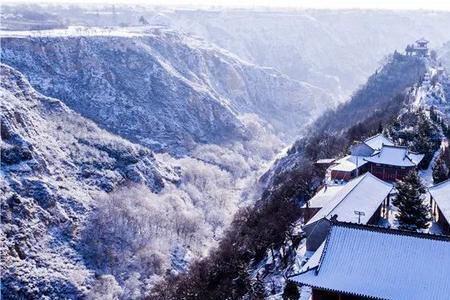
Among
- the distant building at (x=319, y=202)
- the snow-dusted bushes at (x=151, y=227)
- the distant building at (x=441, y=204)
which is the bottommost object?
the snow-dusted bushes at (x=151, y=227)

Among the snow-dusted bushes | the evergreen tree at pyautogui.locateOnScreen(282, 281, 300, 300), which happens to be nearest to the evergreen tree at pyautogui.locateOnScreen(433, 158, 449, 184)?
the evergreen tree at pyautogui.locateOnScreen(282, 281, 300, 300)

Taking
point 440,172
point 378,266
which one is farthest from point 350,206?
point 440,172

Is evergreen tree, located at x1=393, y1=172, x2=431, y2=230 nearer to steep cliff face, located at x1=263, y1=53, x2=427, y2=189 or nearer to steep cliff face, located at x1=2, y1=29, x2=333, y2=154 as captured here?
steep cliff face, located at x1=263, y1=53, x2=427, y2=189

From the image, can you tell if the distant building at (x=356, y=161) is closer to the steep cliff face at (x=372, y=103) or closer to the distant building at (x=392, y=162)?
the distant building at (x=392, y=162)

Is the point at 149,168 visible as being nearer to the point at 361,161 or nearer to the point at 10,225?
the point at 10,225

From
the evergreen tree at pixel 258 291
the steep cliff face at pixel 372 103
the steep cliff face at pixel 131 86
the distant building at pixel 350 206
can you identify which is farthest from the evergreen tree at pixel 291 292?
the steep cliff face at pixel 131 86

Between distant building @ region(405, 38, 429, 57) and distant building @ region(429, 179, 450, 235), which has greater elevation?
distant building @ region(429, 179, 450, 235)

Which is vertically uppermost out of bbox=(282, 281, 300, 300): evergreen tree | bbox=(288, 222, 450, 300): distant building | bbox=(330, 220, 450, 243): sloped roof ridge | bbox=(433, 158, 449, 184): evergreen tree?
bbox=(330, 220, 450, 243): sloped roof ridge

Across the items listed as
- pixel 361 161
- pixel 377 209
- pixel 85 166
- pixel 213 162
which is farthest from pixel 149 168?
pixel 377 209
